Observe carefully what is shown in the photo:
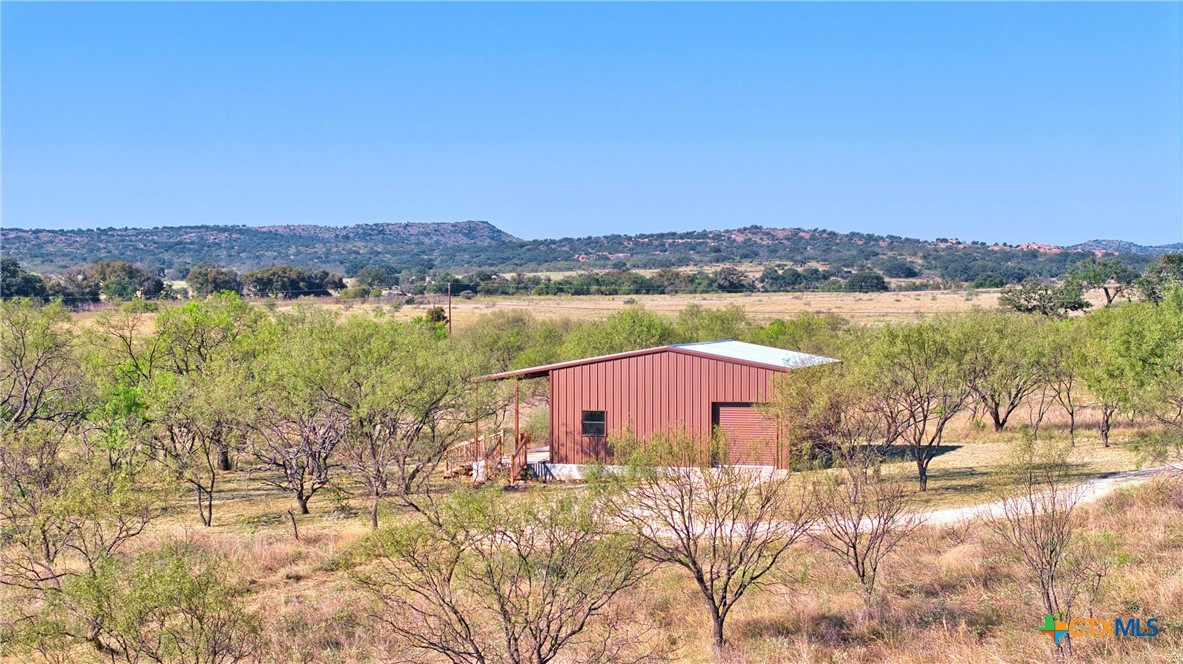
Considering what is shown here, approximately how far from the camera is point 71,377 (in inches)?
1121

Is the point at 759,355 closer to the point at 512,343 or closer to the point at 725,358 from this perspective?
the point at 725,358

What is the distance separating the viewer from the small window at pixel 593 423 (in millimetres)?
29094

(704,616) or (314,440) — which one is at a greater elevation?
(314,440)

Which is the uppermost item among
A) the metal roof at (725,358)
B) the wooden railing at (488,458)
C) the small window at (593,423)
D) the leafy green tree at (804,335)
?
the metal roof at (725,358)

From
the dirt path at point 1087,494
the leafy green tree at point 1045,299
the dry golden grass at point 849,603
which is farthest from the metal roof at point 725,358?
the leafy green tree at point 1045,299

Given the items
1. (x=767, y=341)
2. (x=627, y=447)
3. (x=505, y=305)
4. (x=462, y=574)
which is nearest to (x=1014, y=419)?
(x=767, y=341)

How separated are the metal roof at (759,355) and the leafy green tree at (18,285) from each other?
63.0 meters

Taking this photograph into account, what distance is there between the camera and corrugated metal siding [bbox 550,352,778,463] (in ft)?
91.2

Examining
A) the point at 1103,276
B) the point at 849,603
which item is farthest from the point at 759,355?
the point at 1103,276

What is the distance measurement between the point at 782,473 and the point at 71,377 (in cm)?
1902

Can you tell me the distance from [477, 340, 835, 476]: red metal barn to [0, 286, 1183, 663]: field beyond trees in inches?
69.8

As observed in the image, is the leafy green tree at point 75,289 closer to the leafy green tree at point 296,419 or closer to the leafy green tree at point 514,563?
the leafy green tree at point 296,419

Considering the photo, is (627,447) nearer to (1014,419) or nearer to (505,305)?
(1014,419)

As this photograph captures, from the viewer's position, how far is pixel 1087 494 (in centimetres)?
2222
